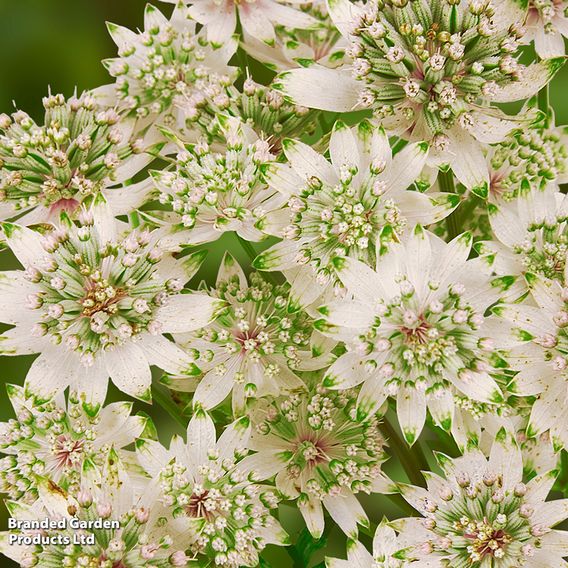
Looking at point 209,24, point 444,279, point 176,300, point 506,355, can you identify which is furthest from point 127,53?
point 506,355

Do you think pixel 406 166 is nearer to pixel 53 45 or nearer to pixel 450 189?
pixel 450 189

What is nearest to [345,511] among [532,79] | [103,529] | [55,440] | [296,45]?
[103,529]

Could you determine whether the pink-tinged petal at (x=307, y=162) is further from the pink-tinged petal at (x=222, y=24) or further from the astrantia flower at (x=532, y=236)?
the pink-tinged petal at (x=222, y=24)

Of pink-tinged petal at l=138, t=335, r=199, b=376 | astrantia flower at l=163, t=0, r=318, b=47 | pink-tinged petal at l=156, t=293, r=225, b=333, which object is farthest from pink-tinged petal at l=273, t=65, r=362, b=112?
pink-tinged petal at l=138, t=335, r=199, b=376

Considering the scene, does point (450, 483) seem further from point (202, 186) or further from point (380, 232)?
point (202, 186)

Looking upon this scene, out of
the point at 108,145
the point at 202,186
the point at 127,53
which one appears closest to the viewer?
the point at 202,186

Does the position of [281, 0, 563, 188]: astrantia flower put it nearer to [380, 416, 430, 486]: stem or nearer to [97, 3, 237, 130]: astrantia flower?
[97, 3, 237, 130]: astrantia flower
